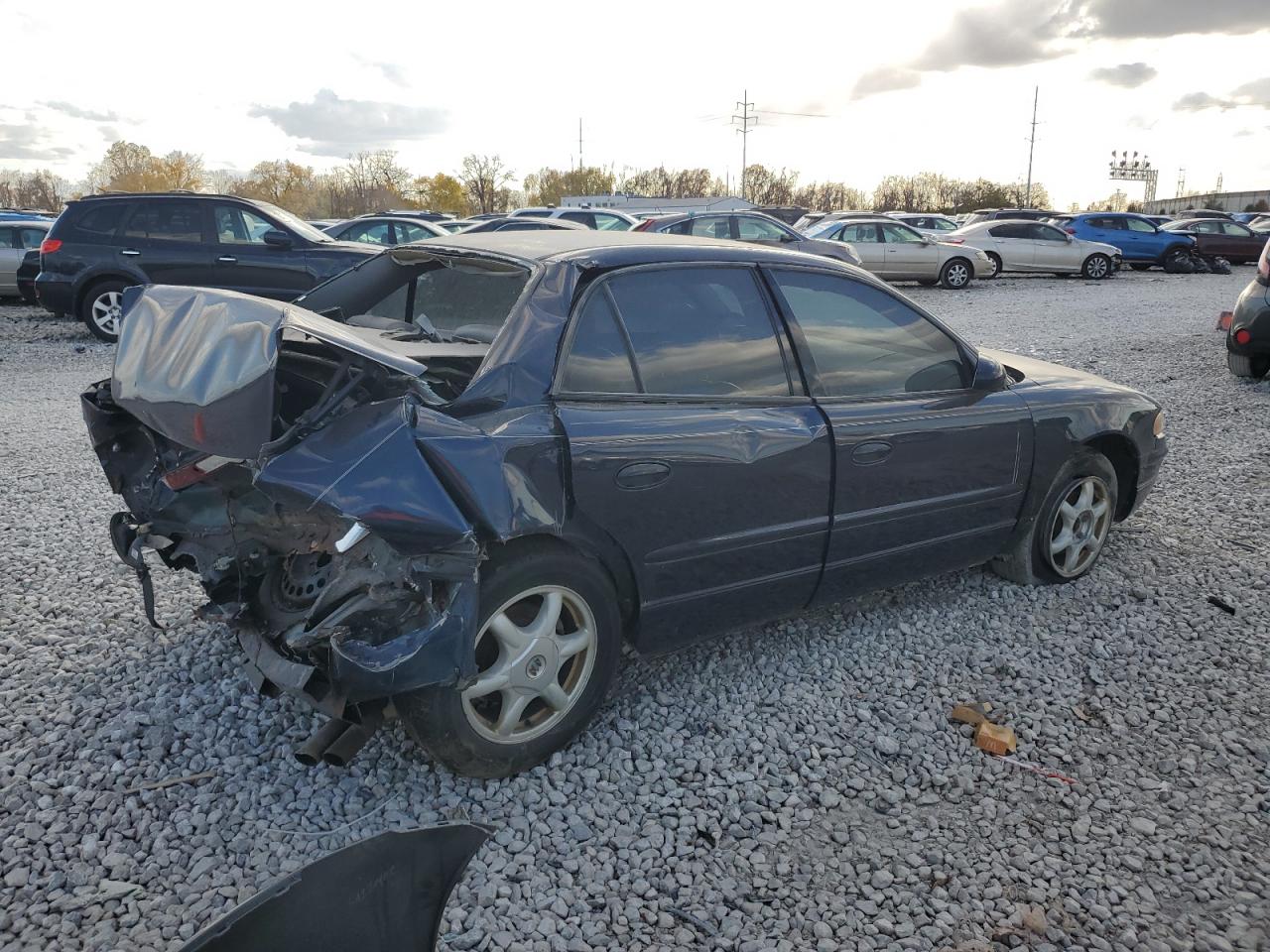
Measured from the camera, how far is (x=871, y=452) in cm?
365

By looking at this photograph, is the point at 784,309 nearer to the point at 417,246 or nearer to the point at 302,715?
the point at 417,246

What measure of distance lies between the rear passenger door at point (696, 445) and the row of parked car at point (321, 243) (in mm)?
1778

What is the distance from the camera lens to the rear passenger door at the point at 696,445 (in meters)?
3.04

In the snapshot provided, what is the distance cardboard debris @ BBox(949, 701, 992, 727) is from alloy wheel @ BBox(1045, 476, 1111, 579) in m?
1.25

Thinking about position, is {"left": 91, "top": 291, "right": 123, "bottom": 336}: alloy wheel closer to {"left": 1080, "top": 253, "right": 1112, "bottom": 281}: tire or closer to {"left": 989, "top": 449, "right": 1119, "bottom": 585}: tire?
{"left": 989, "top": 449, "right": 1119, "bottom": 585}: tire

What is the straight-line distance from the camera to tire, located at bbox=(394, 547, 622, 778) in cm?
279

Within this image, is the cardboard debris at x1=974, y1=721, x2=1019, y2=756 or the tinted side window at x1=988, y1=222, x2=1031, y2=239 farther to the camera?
the tinted side window at x1=988, y1=222, x2=1031, y2=239

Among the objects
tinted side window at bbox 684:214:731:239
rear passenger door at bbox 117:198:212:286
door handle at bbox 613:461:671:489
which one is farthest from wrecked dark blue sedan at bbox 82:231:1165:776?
tinted side window at bbox 684:214:731:239

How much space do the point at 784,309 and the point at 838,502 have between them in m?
0.77

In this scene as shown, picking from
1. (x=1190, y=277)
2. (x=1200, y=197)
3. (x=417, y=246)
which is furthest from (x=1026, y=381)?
(x=1200, y=197)

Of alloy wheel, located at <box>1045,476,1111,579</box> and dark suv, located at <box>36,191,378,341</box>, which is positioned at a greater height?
dark suv, located at <box>36,191,378,341</box>

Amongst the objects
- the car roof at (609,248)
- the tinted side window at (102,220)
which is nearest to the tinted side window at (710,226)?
the tinted side window at (102,220)

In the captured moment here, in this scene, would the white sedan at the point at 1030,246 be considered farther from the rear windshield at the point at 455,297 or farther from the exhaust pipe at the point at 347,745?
the exhaust pipe at the point at 347,745

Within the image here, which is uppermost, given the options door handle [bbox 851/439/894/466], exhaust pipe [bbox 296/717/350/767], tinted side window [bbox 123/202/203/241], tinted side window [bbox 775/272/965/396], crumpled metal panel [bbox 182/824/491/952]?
tinted side window [bbox 123/202/203/241]
